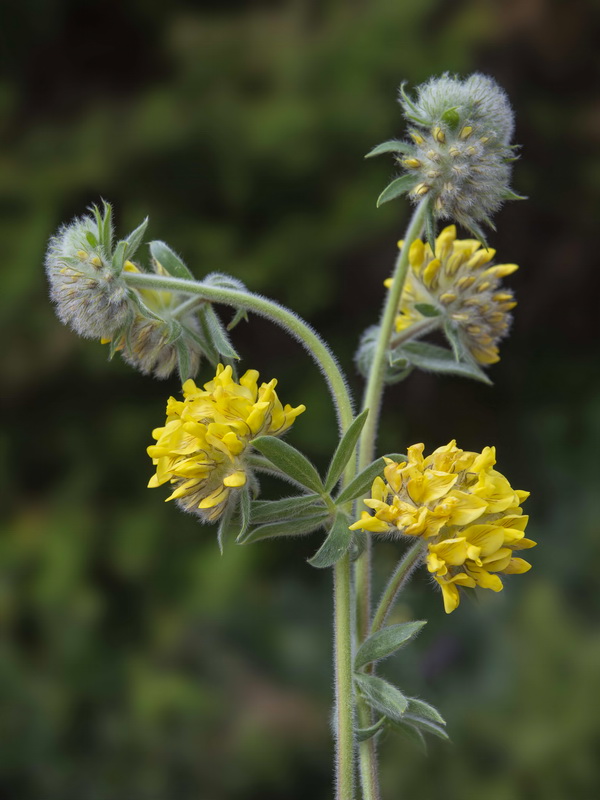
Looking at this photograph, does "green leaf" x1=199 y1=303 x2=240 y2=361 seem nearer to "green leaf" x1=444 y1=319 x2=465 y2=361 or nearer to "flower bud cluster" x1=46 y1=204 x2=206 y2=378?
"flower bud cluster" x1=46 y1=204 x2=206 y2=378

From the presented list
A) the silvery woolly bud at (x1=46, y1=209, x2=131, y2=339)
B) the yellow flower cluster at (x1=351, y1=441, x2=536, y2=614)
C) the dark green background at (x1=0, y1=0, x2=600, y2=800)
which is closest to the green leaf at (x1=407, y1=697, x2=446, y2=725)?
the yellow flower cluster at (x1=351, y1=441, x2=536, y2=614)

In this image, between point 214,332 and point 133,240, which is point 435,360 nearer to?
point 214,332

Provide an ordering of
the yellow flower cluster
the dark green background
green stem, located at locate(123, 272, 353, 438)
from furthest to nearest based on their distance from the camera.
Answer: the dark green background
green stem, located at locate(123, 272, 353, 438)
the yellow flower cluster

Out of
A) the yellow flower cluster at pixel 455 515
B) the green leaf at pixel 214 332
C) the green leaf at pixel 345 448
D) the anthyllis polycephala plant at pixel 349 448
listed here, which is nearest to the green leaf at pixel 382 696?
the anthyllis polycephala plant at pixel 349 448

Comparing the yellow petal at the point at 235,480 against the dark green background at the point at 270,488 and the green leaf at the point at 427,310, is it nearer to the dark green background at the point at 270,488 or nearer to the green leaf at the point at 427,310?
the green leaf at the point at 427,310

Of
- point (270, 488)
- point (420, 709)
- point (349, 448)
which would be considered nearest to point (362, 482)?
point (349, 448)

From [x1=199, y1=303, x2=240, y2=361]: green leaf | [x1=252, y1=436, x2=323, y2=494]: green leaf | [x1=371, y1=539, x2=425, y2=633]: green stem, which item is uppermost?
[x1=199, y1=303, x2=240, y2=361]: green leaf
